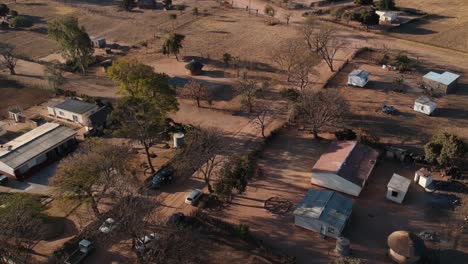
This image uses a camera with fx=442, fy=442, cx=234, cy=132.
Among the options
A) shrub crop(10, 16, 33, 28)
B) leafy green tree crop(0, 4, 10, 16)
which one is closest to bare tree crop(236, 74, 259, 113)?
shrub crop(10, 16, 33, 28)

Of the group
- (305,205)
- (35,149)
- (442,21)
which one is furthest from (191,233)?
(442,21)

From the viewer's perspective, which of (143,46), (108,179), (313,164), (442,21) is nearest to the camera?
(108,179)

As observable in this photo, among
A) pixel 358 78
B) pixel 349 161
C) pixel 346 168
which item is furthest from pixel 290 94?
pixel 346 168

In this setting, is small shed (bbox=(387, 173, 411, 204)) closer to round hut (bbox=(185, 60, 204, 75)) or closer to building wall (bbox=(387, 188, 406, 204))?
building wall (bbox=(387, 188, 406, 204))

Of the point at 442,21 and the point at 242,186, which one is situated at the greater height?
the point at 442,21

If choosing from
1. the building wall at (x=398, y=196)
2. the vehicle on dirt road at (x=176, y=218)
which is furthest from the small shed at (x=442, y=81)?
the vehicle on dirt road at (x=176, y=218)

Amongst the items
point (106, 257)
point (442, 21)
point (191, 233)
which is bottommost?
point (106, 257)

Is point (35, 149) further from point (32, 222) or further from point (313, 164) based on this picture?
point (313, 164)
